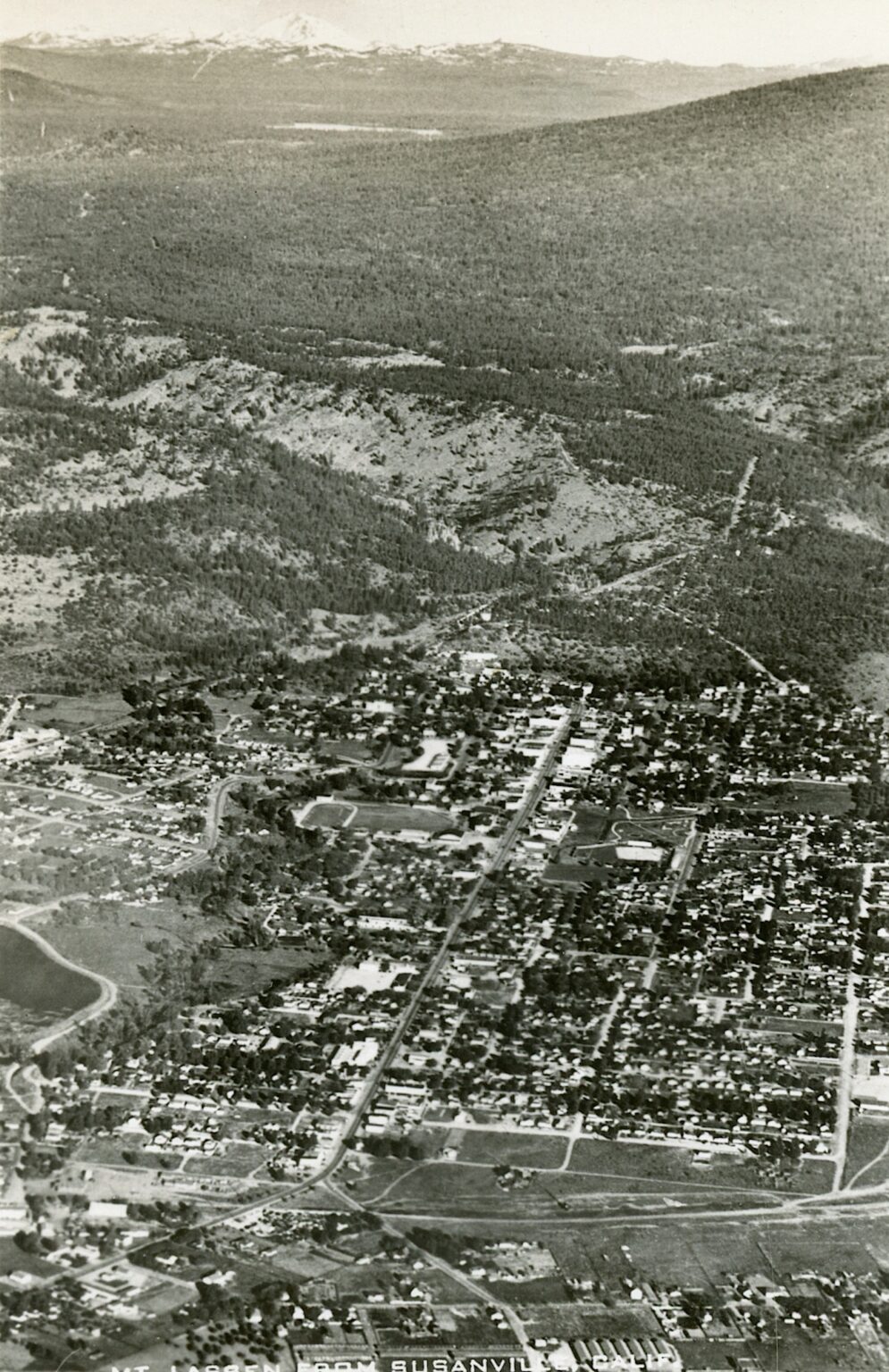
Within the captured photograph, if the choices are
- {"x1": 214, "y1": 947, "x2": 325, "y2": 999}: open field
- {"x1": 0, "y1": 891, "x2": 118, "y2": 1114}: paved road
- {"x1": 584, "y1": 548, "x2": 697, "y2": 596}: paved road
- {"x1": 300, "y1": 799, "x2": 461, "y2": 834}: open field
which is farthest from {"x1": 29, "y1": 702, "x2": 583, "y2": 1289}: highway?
{"x1": 584, "y1": 548, "x2": 697, "y2": 596}: paved road

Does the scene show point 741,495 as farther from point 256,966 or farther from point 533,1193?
point 533,1193

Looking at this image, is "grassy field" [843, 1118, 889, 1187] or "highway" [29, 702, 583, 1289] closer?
"highway" [29, 702, 583, 1289]

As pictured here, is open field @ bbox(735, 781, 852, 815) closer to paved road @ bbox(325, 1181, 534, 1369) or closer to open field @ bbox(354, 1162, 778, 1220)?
open field @ bbox(354, 1162, 778, 1220)

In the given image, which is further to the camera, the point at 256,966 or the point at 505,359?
the point at 505,359

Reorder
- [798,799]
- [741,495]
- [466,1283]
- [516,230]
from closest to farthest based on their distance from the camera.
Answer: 1. [466,1283]
2. [798,799]
3. [741,495]
4. [516,230]

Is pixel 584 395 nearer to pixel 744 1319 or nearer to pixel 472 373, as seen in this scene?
pixel 472 373

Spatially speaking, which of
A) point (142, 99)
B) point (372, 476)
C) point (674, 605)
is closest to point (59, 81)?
point (142, 99)

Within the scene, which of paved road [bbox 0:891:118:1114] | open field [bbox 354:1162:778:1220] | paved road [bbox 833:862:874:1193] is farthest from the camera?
paved road [bbox 0:891:118:1114]

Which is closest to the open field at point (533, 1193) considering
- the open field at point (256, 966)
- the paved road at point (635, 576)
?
the open field at point (256, 966)

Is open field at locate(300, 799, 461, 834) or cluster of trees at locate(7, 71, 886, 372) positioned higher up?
cluster of trees at locate(7, 71, 886, 372)

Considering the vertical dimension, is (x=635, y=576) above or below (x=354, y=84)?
below

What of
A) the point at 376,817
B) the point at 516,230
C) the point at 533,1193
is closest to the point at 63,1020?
the point at 533,1193
